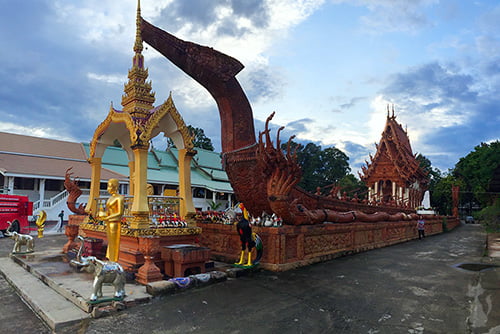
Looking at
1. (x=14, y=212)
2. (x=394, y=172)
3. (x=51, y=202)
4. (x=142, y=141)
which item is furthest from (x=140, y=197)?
(x=394, y=172)

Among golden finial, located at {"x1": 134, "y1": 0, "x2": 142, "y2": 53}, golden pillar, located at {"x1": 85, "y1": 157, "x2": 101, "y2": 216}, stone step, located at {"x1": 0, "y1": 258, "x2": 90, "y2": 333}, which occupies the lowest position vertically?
stone step, located at {"x1": 0, "y1": 258, "x2": 90, "y2": 333}

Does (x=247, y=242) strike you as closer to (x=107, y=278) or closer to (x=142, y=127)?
(x=107, y=278)

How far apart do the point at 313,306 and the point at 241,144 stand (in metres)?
4.45

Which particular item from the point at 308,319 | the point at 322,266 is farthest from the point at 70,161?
the point at 308,319

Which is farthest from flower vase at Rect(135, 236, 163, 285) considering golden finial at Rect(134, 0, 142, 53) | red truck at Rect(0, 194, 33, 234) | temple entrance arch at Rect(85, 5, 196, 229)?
red truck at Rect(0, 194, 33, 234)

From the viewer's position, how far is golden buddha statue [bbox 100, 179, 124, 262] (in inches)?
242

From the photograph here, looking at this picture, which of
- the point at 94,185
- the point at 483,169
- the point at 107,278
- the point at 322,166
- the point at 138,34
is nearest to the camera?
the point at 107,278

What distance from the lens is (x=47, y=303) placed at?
5.01 metres

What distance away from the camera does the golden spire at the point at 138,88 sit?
778 cm

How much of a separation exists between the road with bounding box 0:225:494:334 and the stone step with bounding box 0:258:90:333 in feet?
0.45

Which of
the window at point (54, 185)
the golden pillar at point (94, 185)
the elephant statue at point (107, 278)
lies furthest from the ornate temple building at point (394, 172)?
the window at point (54, 185)

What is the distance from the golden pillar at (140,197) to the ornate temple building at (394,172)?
61.4 ft

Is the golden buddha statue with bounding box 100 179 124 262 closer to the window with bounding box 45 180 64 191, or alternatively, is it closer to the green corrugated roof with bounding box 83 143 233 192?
the green corrugated roof with bounding box 83 143 233 192

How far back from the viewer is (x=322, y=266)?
8.04 metres
